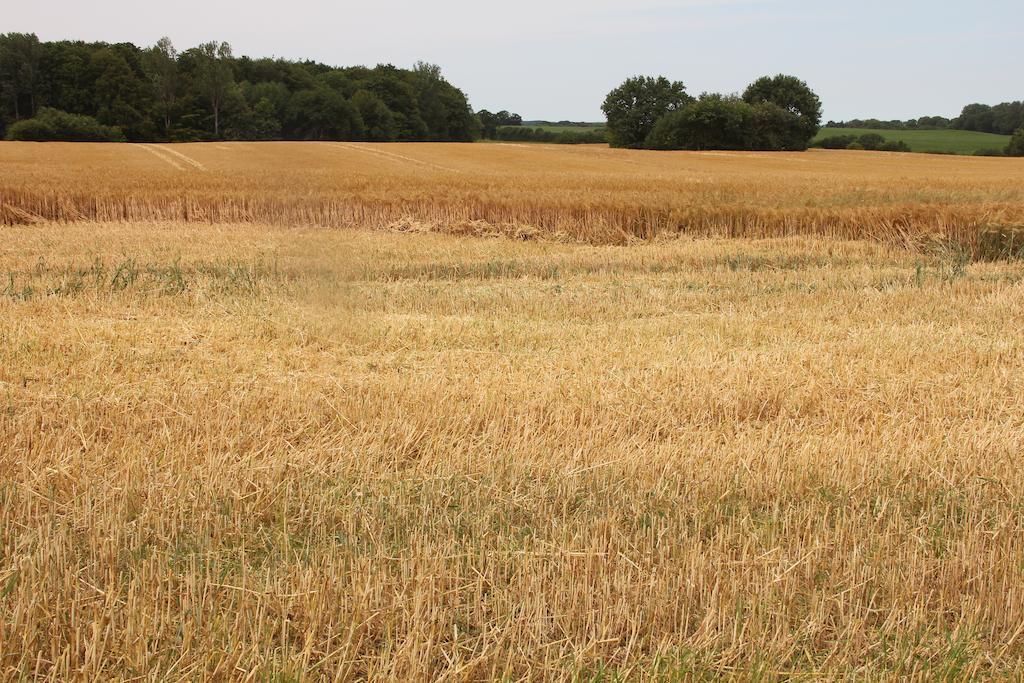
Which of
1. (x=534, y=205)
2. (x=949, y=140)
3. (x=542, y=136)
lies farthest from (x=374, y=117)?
(x=534, y=205)

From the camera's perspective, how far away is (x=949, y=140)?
9775 cm

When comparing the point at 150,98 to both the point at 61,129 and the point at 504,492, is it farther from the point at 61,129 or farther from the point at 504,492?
the point at 504,492

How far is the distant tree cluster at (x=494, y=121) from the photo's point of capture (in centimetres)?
10836

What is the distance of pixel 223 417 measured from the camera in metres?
6.30

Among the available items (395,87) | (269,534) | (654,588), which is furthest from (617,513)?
(395,87)

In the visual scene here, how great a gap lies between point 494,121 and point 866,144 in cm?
4645

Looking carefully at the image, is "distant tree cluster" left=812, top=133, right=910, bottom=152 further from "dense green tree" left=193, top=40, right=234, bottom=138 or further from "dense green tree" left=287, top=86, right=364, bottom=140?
"dense green tree" left=193, top=40, right=234, bottom=138

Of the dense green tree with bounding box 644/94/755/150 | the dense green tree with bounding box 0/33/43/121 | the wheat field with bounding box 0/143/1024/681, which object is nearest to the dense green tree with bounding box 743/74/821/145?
the dense green tree with bounding box 644/94/755/150

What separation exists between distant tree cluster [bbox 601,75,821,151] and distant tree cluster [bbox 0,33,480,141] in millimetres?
27952

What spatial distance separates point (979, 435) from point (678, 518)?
2668 millimetres

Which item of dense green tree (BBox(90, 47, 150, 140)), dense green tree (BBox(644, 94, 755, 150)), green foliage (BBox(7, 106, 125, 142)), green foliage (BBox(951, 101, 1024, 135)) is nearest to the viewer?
green foliage (BBox(7, 106, 125, 142))

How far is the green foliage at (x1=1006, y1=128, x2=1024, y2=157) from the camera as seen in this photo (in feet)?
244

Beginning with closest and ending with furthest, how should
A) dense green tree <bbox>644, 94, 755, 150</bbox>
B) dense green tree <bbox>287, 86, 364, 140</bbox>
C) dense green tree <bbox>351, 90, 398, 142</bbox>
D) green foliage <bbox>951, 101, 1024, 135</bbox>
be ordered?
dense green tree <bbox>287, 86, 364, 140</bbox> → dense green tree <bbox>644, 94, 755, 150</bbox> → dense green tree <bbox>351, 90, 398, 142</bbox> → green foliage <bbox>951, 101, 1024, 135</bbox>

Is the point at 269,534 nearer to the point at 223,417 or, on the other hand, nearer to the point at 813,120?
the point at 223,417
